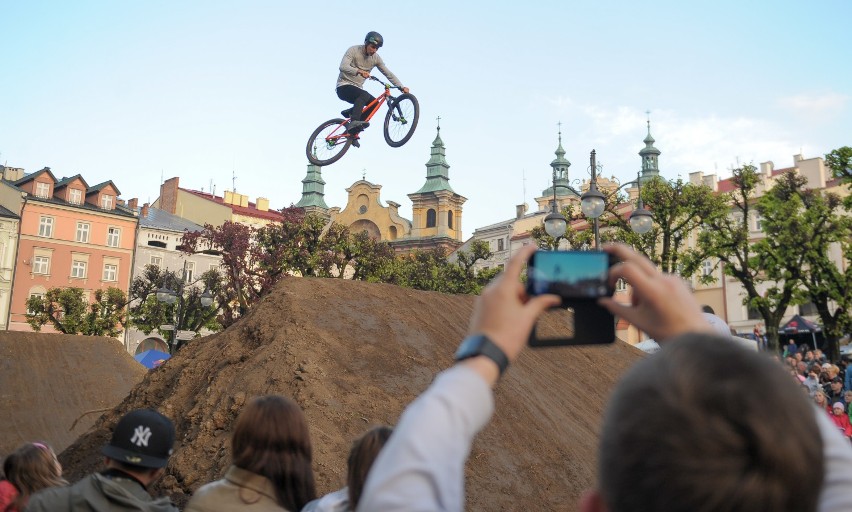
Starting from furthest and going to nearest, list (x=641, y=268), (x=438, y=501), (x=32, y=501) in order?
1. (x=32, y=501)
2. (x=641, y=268)
3. (x=438, y=501)

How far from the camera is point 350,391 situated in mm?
10820

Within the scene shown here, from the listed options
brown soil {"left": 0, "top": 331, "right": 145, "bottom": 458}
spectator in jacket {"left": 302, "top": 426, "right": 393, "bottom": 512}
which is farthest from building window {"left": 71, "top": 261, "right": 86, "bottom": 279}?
spectator in jacket {"left": 302, "top": 426, "right": 393, "bottom": 512}

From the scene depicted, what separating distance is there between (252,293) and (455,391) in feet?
128

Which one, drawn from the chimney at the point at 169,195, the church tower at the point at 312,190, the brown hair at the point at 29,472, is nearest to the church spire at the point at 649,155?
the church tower at the point at 312,190

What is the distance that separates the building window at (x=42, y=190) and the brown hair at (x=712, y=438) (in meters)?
67.2

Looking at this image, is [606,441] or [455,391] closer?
[606,441]

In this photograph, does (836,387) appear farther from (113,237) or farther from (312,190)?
(312,190)

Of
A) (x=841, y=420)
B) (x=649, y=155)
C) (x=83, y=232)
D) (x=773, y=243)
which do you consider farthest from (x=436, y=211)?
(x=841, y=420)

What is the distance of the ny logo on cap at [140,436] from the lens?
3758 mm

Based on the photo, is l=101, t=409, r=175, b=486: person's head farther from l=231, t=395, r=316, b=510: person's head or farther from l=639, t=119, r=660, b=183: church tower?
l=639, t=119, r=660, b=183: church tower

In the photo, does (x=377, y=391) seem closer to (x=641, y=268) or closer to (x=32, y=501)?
(x=32, y=501)

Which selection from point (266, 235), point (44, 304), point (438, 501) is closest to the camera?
point (438, 501)

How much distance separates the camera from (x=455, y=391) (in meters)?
1.50

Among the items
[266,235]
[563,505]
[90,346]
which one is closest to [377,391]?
[563,505]
